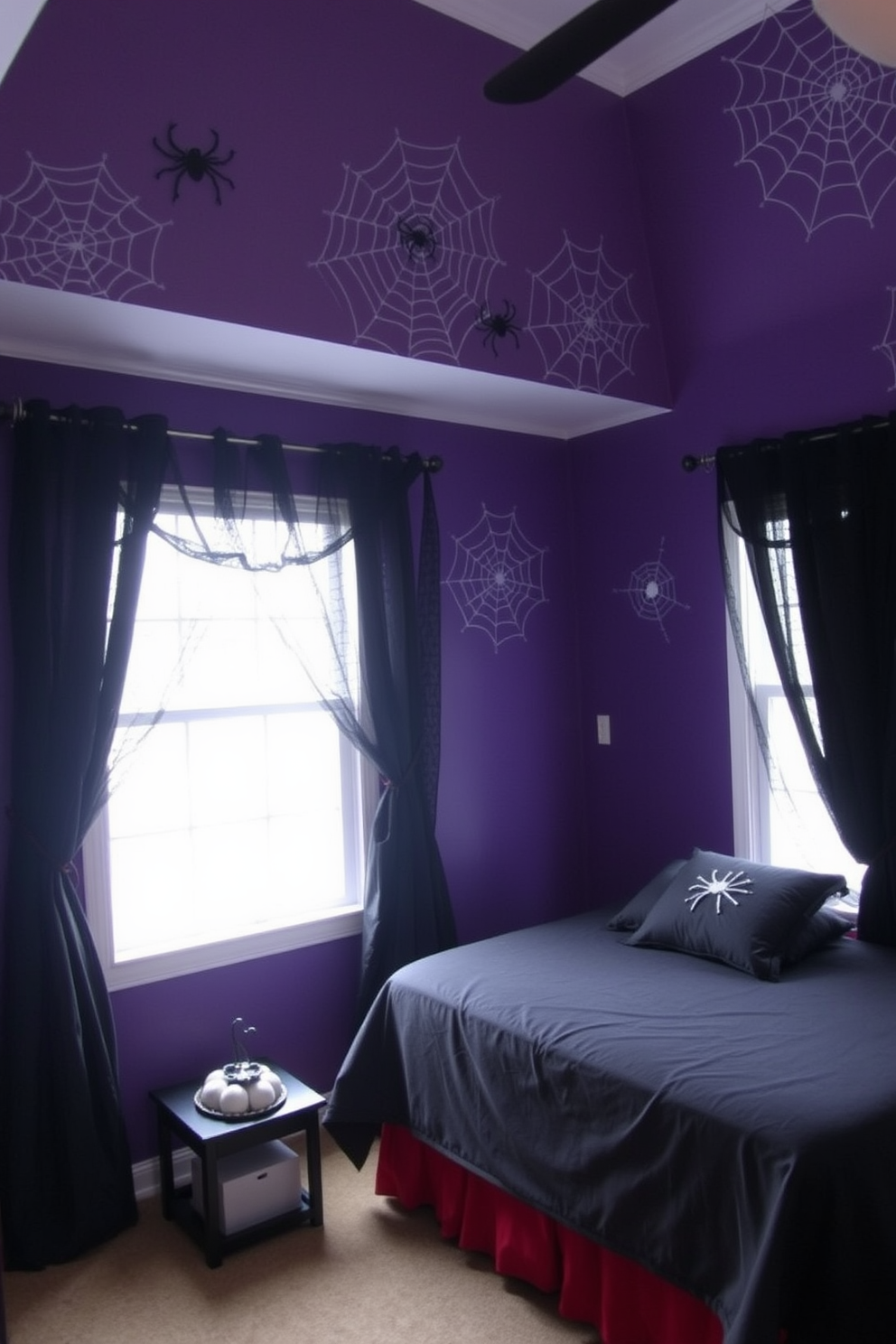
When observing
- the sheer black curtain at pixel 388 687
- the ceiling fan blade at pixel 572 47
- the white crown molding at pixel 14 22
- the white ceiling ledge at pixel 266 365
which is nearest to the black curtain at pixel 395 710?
the sheer black curtain at pixel 388 687

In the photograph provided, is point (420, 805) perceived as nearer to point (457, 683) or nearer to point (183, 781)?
point (457, 683)

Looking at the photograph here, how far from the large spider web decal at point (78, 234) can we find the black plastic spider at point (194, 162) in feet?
0.38

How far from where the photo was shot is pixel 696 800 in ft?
11.5

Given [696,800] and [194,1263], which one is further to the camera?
[696,800]

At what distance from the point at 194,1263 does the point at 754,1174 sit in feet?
4.76

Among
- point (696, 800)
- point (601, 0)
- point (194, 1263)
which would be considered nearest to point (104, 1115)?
point (194, 1263)

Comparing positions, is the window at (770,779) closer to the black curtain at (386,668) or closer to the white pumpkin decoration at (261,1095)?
the black curtain at (386,668)

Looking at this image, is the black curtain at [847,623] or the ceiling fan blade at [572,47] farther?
the black curtain at [847,623]

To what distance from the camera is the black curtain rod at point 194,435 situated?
255 centimetres

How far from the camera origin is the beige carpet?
2.25m

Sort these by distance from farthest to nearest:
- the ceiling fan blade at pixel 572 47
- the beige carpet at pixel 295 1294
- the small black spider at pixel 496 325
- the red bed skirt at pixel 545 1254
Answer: the small black spider at pixel 496 325, the beige carpet at pixel 295 1294, the red bed skirt at pixel 545 1254, the ceiling fan blade at pixel 572 47

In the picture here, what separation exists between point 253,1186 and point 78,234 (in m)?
2.26

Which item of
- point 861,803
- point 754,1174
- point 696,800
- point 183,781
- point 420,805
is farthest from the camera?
point 696,800

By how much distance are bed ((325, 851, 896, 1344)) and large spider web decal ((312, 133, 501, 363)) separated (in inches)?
66.6
